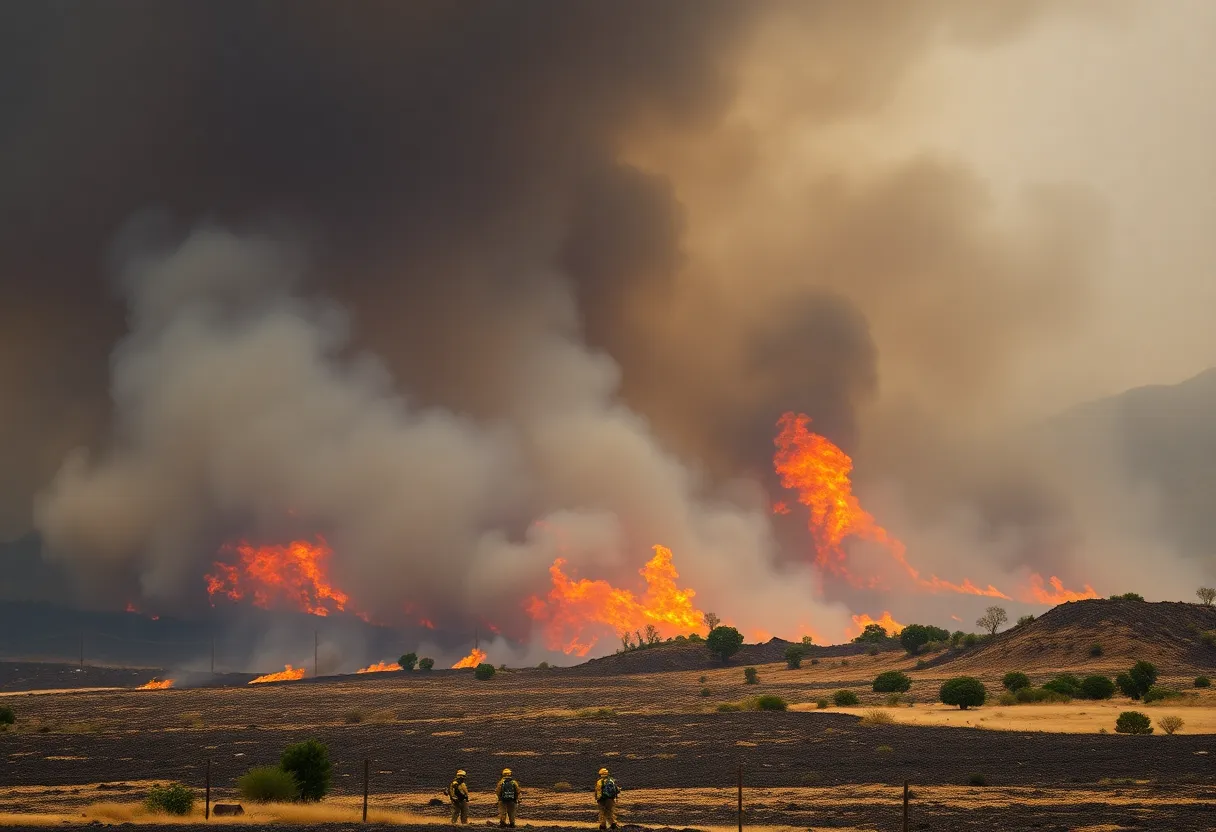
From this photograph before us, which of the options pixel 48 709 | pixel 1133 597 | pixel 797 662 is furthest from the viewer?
pixel 797 662

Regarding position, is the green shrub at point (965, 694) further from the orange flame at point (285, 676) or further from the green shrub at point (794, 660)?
the orange flame at point (285, 676)

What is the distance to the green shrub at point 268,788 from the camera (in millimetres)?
42531

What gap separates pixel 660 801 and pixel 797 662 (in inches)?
3647

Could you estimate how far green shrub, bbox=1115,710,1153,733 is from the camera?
5797 centimetres

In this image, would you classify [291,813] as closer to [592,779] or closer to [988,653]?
[592,779]

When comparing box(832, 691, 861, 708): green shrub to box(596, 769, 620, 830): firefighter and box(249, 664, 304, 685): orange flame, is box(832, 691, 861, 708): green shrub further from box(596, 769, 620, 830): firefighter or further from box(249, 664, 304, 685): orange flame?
box(249, 664, 304, 685): orange flame

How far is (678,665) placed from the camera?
14550cm

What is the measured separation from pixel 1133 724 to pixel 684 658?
93061 mm

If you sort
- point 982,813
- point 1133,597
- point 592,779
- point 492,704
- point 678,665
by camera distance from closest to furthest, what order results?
point 982,813
point 592,779
point 492,704
point 1133,597
point 678,665

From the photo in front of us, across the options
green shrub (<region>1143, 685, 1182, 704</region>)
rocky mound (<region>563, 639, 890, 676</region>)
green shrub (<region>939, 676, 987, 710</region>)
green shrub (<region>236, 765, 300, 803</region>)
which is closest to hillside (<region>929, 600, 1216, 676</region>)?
green shrub (<region>1143, 685, 1182, 704</region>)

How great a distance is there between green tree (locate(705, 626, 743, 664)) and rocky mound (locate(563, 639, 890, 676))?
904 millimetres

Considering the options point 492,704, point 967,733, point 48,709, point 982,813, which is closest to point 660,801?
point 982,813

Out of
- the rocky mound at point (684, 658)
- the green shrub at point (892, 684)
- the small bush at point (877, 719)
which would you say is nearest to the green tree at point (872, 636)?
the rocky mound at point (684, 658)

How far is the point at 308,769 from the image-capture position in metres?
44.0
